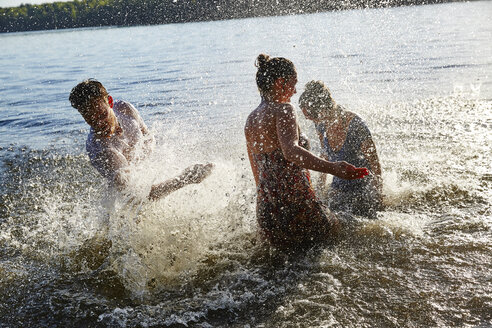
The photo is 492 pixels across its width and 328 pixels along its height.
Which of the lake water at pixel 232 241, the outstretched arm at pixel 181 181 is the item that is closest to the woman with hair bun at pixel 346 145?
the lake water at pixel 232 241

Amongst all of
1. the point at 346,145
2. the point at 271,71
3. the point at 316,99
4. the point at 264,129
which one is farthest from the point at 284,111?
the point at 346,145

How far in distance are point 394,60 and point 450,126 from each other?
931 cm

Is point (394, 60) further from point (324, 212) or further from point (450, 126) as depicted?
point (324, 212)

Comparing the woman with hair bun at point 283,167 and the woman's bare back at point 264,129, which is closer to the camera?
the woman with hair bun at point 283,167

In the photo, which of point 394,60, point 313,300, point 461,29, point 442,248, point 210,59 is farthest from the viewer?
point 461,29

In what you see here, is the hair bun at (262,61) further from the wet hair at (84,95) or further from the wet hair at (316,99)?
the wet hair at (84,95)

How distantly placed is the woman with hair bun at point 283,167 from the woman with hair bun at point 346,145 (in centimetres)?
73

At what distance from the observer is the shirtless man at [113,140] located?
14.3 feet

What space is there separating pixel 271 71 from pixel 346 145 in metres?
1.64

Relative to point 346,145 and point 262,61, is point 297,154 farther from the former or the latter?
point 346,145

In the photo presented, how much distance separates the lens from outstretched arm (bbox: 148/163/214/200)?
4.82 meters

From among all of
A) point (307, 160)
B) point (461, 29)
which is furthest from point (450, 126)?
point (461, 29)

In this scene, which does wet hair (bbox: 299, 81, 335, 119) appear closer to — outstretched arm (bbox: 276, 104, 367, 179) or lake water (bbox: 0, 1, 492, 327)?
outstretched arm (bbox: 276, 104, 367, 179)

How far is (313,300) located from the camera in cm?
365
